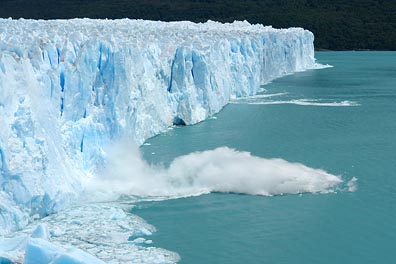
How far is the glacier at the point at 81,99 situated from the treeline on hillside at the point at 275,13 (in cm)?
3227

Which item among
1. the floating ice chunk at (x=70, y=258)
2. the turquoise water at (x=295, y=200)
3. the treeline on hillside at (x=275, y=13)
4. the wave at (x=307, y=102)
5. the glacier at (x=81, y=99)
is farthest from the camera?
the treeline on hillside at (x=275, y=13)

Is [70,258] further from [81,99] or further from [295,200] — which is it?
[81,99]

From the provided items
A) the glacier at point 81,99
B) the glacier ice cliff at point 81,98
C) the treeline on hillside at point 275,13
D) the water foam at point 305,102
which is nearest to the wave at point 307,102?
the water foam at point 305,102

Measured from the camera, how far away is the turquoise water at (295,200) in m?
8.16

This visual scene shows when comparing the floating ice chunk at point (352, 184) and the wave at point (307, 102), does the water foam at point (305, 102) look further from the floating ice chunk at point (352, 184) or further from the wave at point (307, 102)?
the floating ice chunk at point (352, 184)

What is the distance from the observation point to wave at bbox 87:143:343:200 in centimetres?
1034

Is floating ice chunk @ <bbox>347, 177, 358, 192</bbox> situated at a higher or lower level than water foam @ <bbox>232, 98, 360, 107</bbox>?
lower

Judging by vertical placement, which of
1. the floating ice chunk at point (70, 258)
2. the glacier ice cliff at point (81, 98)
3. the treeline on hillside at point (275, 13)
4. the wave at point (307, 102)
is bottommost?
the wave at point (307, 102)

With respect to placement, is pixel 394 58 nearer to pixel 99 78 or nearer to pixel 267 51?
pixel 267 51

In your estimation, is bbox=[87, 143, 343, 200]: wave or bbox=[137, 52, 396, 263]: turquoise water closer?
bbox=[137, 52, 396, 263]: turquoise water

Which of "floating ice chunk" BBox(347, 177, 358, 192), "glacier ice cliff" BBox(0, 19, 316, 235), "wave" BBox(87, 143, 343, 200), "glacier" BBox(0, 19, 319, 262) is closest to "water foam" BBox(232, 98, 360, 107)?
"glacier" BBox(0, 19, 319, 262)

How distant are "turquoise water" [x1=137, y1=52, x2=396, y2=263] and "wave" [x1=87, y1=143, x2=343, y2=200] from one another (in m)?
0.32

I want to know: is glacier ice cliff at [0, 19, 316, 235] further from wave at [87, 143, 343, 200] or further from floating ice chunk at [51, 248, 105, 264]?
floating ice chunk at [51, 248, 105, 264]

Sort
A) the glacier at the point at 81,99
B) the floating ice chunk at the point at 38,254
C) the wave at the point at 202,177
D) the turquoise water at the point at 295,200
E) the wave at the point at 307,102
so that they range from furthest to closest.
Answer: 1. the wave at the point at 307,102
2. the wave at the point at 202,177
3. the glacier at the point at 81,99
4. the turquoise water at the point at 295,200
5. the floating ice chunk at the point at 38,254
